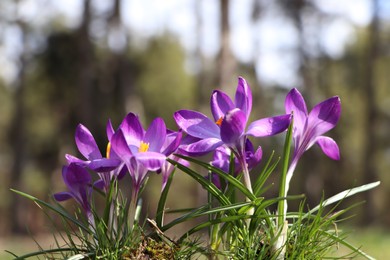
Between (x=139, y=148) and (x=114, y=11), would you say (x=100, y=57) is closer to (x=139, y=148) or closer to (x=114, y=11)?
(x=114, y=11)

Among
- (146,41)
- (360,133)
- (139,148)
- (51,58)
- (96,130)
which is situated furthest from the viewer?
(360,133)

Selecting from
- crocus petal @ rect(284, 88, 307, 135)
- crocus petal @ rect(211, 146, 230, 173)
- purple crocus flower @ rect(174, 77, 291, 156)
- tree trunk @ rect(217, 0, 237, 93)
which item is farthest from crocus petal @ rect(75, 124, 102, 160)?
tree trunk @ rect(217, 0, 237, 93)

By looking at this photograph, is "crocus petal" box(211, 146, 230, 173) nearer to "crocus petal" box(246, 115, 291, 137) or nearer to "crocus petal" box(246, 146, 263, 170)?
"crocus petal" box(246, 146, 263, 170)

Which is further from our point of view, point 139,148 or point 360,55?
point 360,55

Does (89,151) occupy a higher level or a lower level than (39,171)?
higher

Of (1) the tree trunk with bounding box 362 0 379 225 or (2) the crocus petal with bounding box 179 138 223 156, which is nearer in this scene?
(2) the crocus petal with bounding box 179 138 223 156

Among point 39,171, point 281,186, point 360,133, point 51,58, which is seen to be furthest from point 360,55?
point 281,186
